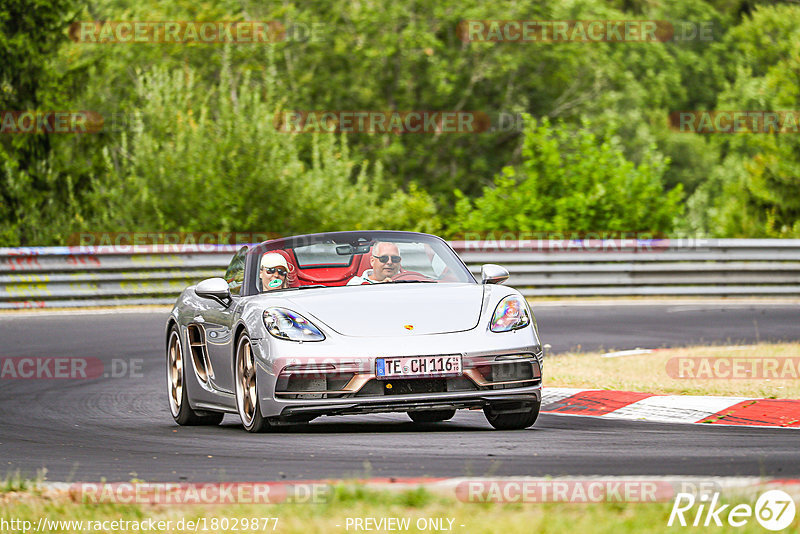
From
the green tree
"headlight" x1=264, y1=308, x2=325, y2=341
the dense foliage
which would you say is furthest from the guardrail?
"headlight" x1=264, y1=308, x2=325, y2=341

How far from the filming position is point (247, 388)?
29.0 ft

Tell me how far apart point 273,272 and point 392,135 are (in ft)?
132

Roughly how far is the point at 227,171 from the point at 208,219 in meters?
0.96

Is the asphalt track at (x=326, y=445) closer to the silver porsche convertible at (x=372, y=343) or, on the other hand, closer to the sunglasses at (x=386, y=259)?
the silver porsche convertible at (x=372, y=343)

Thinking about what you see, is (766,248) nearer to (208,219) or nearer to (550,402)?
(208,219)

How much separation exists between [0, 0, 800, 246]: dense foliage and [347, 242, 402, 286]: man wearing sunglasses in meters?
16.1

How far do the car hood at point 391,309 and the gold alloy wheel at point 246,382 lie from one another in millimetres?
462

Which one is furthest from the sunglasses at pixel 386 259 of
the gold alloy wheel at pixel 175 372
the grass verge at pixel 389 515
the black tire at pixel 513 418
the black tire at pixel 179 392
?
the grass verge at pixel 389 515

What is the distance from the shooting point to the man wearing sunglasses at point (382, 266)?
30.5ft

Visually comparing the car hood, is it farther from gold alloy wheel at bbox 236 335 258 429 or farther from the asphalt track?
the asphalt track

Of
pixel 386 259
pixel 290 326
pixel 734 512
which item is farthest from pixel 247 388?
pixel 734 512

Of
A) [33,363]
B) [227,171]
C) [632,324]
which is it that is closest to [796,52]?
[227,171]

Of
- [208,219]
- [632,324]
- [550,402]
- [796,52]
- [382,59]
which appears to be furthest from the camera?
[382,59]

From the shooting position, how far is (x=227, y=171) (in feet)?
85.0
